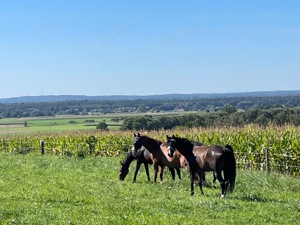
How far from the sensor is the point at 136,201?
1331cm

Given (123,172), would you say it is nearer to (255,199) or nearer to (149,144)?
(149,144)

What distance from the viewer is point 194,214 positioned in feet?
37.6

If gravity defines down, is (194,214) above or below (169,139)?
below

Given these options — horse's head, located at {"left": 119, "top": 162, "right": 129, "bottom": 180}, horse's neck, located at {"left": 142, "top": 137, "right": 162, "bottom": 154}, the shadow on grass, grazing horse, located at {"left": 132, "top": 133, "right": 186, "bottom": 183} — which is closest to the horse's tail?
the shadow on grass

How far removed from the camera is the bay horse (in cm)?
1484

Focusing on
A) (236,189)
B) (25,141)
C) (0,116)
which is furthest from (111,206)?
(0,116)

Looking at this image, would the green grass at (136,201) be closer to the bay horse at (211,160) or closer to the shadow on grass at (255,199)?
the shadow on grass at (255,199)

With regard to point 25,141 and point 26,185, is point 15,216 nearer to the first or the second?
point 26,185

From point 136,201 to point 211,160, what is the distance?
299 centimetres

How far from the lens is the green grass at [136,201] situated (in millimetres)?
10844

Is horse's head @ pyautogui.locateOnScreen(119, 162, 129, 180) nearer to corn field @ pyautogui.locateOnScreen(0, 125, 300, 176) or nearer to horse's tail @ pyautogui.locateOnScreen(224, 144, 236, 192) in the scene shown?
horse's tail @ pyautogui.locateOnScreen(224, 144, 236, 192)

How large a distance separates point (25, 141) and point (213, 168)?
32138mm

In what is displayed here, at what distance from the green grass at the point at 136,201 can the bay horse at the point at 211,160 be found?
0.51 metres

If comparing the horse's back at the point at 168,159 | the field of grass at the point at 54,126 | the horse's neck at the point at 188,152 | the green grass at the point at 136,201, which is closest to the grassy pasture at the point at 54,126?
the field of grass at the point at 54,126
